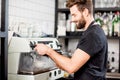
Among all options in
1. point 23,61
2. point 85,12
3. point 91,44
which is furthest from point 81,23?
point 23,61

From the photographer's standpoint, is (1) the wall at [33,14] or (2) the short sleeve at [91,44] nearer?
(2) the short sleeve at [91,44]

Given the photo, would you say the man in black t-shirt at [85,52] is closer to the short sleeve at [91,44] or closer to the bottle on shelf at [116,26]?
the short sleeve at [91,44]

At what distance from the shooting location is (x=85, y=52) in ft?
6.01

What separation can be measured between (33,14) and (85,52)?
59.8 inches

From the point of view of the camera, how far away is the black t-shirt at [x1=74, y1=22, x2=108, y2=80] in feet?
6.08

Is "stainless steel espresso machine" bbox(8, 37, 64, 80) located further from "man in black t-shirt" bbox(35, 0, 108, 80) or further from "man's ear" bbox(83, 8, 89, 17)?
"man's ear" bbox(83, 8, 89, 17)

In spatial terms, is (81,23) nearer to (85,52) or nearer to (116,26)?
(85,52)

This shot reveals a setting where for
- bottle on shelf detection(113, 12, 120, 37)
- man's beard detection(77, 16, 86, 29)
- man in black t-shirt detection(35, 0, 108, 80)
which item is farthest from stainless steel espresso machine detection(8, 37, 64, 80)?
bottle on shelf detection(113, 12, 120, 37)

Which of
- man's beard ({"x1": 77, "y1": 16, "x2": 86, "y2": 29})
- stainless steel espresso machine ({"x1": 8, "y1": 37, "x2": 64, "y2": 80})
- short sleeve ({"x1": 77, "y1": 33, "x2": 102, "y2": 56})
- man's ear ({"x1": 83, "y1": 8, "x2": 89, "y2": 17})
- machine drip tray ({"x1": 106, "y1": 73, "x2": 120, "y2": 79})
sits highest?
man's ear ({"x1": 83, "y1": 8, "x2": 89, "y2": 17})

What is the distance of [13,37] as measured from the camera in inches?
91.4

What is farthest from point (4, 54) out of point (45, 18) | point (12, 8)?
point (45, 18)

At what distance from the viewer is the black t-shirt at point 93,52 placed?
73.0 inches

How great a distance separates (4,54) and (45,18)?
1.44 meters

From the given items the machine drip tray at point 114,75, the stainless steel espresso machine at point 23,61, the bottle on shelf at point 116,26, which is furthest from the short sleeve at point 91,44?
the bottle on shelf at point 116,26
